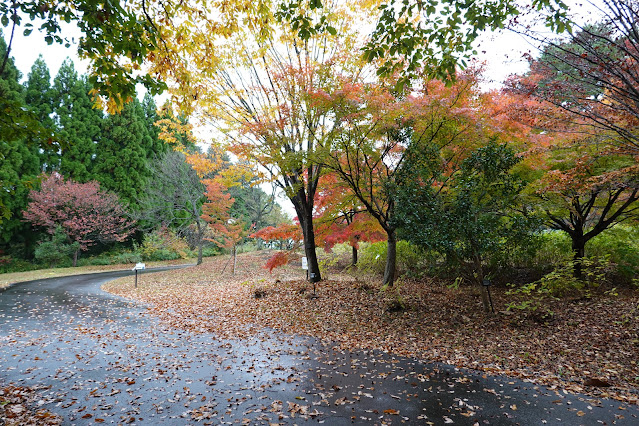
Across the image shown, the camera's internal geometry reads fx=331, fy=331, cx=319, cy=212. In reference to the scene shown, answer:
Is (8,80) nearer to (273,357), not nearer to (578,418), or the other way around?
(273,357)

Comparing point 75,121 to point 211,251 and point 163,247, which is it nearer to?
point 163,247

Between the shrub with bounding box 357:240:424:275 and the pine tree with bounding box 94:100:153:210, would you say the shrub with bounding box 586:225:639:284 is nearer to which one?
the shrub with bounding box 357:240:424:275

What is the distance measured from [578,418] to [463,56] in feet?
13.2

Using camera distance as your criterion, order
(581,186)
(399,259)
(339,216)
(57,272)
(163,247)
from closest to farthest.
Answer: (581,186), (339,216), (399,259), (57,272), (163,247)

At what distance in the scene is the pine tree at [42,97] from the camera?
19.8 metres

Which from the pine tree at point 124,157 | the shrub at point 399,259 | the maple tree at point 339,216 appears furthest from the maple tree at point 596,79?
the pine tree at point 124,157

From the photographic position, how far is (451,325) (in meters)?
6.30

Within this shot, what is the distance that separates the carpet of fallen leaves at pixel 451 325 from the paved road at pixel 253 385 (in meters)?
0.44

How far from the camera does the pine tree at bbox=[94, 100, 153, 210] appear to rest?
2247 centimetres

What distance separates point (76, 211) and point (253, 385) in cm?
2033

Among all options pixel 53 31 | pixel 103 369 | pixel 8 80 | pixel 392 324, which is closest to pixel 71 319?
pixel 103 369

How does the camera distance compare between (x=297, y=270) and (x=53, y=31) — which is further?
(x=297, y=270)

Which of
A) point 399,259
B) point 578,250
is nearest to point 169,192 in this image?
point 399,259

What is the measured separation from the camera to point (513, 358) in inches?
189
